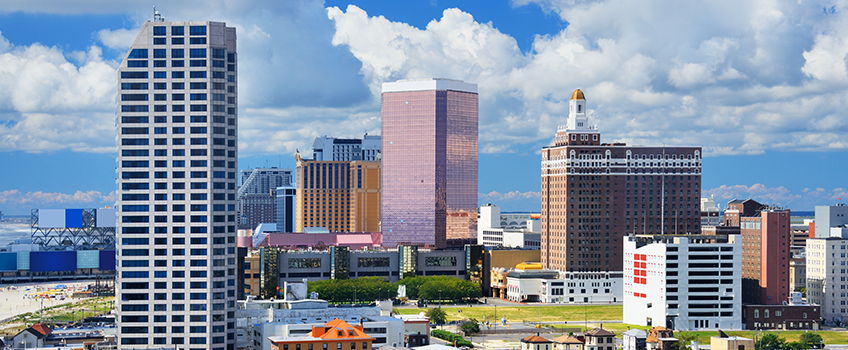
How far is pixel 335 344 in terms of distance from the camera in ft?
636

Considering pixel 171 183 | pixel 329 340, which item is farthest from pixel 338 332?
pixel 171 183

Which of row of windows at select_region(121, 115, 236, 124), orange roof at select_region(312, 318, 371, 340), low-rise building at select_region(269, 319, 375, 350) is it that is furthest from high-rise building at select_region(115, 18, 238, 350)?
orange roof at select_region(312, 318, 371, 340)

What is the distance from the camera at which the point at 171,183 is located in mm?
199625

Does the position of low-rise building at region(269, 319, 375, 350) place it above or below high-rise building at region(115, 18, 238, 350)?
below

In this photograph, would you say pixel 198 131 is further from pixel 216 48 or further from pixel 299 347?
pixel 299 347

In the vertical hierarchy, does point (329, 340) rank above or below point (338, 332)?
below

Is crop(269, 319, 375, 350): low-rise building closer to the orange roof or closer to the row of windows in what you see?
the orange roof

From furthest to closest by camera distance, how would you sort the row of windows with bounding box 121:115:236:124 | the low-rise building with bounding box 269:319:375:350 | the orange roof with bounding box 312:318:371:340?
the row of windows with bounding box 121:115:236:124 → the orange roof with bounding box 312:318:371:340 → the low-rise building with bounding box 269:319:375:350

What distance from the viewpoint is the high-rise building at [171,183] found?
19838cm

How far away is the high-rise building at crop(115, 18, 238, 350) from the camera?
651 ft

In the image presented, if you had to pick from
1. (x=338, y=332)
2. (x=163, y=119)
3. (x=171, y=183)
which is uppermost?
(x=163, y=119)

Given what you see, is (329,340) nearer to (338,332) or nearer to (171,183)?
(338,332)

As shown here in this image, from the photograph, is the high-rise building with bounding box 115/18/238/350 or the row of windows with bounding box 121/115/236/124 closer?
the high-rise building with bounding box 115/18/238/350

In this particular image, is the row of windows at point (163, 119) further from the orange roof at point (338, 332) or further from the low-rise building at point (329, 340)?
the orange roof at point (338, 332)
